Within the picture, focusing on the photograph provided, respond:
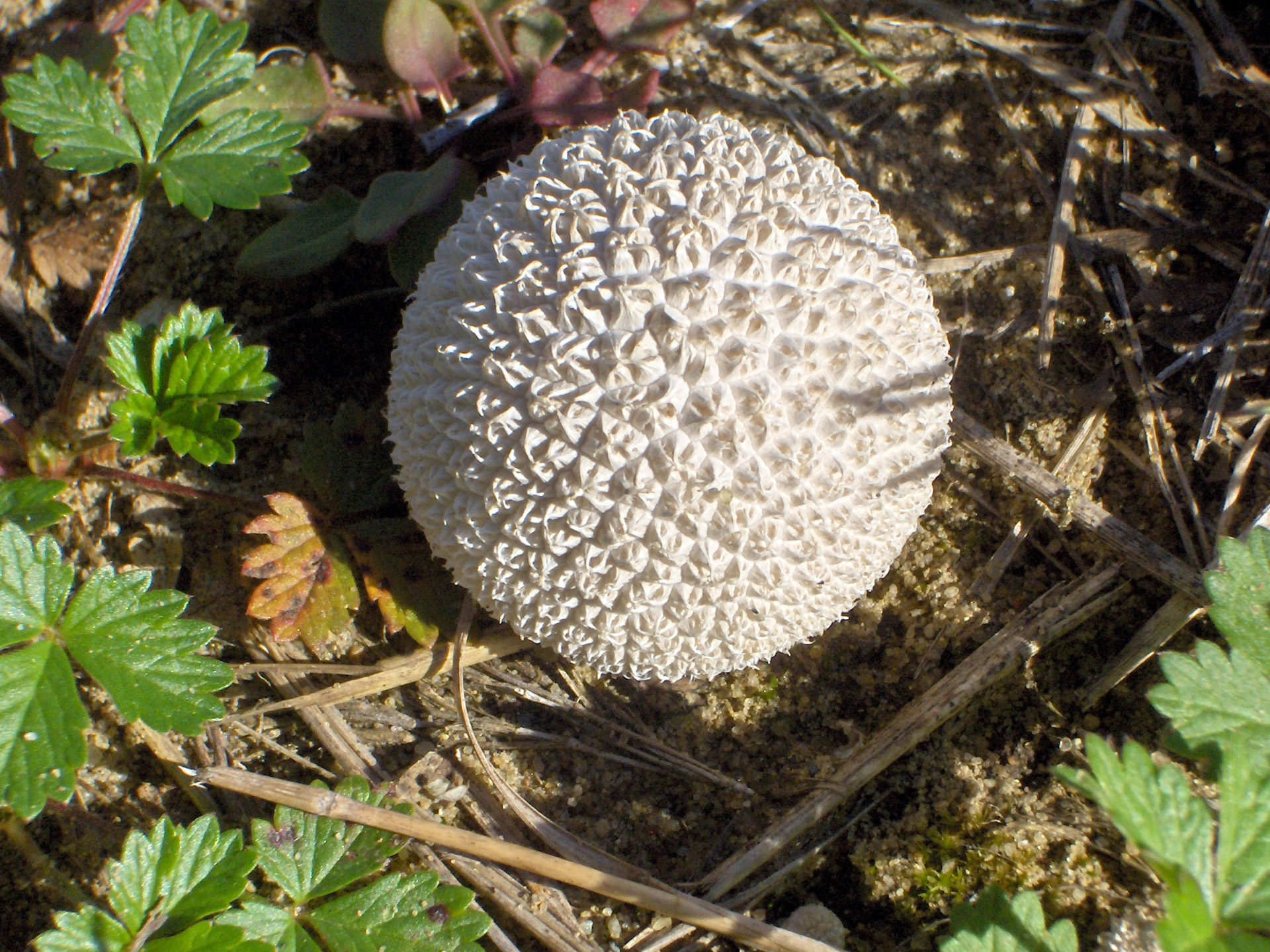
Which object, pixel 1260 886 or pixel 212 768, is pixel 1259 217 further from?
pixel 212 768

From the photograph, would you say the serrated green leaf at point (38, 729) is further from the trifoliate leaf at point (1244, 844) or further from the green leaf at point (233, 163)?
the trifoliate leaf at point (1244, 844)

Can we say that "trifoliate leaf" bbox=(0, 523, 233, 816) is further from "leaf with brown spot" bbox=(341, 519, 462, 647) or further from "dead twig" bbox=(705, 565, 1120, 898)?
"dead twig" bbox=(705, 565, 1120, 898)

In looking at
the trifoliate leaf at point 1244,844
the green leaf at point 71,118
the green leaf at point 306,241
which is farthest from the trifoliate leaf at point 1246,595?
the green leaf at point 71,118

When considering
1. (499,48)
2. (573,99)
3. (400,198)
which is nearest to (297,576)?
(400,198)

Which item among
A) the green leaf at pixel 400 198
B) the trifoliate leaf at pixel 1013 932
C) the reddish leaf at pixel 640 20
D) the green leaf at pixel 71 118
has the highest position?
the green leaf at pixel 71 118

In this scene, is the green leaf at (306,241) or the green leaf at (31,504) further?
the green leaf at (306,241)

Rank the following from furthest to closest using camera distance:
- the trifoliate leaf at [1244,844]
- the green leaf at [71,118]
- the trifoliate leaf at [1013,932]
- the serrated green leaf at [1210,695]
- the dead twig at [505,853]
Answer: the green leaf at [71,118]
the dead twig at [505,853]
the serrated green leaf at [1210,695]
the trifoliate leaf at [1013,932]
the trifoliate leaf at [1244,844]

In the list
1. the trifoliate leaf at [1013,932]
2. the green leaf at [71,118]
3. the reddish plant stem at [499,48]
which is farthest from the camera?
the reddish plant stem at [499,48]
